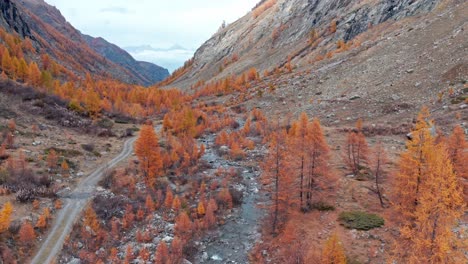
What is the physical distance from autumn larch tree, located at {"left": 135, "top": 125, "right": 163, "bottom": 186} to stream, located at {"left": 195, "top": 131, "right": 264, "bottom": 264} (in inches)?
346

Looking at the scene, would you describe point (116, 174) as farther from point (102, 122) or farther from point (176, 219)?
point (102, 122)

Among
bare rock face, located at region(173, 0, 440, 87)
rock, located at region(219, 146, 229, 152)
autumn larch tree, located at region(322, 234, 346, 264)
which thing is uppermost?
bare rock face, located at region(173, 0, 440, 87)

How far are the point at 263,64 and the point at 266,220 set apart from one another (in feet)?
352

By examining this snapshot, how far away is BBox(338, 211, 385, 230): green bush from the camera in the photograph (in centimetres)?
2462

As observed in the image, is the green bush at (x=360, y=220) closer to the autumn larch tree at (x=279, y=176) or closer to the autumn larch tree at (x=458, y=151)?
the autumn larch tree at (x=279, y=176)

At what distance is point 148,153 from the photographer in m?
36.6

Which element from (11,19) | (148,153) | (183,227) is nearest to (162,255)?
(183,227)

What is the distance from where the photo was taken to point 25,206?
27.6 meters

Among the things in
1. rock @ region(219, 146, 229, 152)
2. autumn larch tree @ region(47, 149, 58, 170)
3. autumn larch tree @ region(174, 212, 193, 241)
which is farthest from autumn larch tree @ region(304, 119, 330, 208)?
autumn larch tree @ region(47, 149, 58, 170)

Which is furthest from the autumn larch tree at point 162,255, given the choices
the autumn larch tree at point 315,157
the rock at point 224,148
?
the rock at point 224,148

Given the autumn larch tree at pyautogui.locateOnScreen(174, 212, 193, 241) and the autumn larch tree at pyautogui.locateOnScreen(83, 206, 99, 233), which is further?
the autumn larch tree at pyautogui.locateOnScreen(83, 206, 99, 233)

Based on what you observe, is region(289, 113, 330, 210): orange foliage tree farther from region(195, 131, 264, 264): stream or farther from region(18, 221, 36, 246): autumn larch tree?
region(18, 221, 36, 246): autumn larch tree

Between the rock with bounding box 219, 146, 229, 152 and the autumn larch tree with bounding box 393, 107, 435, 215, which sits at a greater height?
the autumn larch tree with bounding box 393, 107, 435, 215

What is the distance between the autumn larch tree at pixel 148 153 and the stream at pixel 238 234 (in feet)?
28.8
